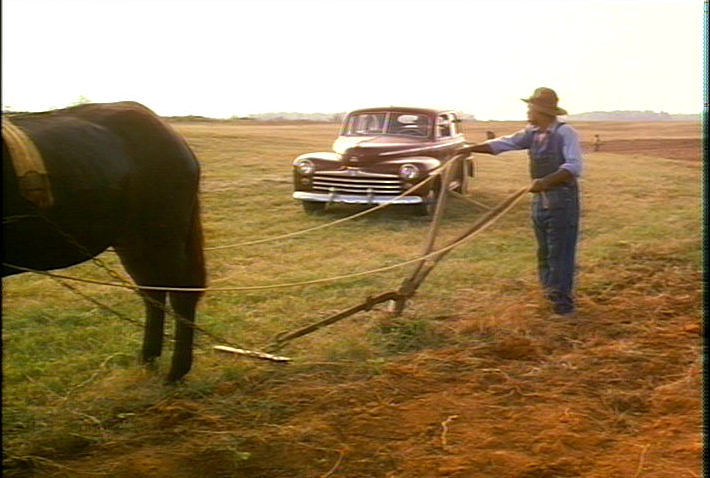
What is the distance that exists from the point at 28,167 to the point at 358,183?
777cm

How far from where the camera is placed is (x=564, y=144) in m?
5.67

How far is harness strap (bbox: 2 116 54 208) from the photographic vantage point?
357 cm

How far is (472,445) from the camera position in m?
3.77

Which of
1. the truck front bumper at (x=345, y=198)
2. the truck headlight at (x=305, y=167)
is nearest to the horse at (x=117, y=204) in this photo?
the truck front bumper at (x=345, y=198)

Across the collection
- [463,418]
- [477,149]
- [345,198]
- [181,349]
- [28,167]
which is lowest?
[463,418]

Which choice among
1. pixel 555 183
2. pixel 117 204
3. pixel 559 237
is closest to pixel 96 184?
pixel 117 204

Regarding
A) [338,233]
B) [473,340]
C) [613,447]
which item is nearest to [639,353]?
[473,340]

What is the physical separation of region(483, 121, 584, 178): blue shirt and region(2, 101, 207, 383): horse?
8.62 feet

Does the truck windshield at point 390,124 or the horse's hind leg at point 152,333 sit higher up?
the truck windshield at point 390,124

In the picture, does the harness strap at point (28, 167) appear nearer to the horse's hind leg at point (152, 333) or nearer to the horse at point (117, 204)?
the horse at point (117, 204)

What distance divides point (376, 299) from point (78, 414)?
2.24m

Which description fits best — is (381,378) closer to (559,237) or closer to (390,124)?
(559,237)

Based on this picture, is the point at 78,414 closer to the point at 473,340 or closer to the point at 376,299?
the point at 376,299

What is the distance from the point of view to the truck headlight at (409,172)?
1078 centimetres
